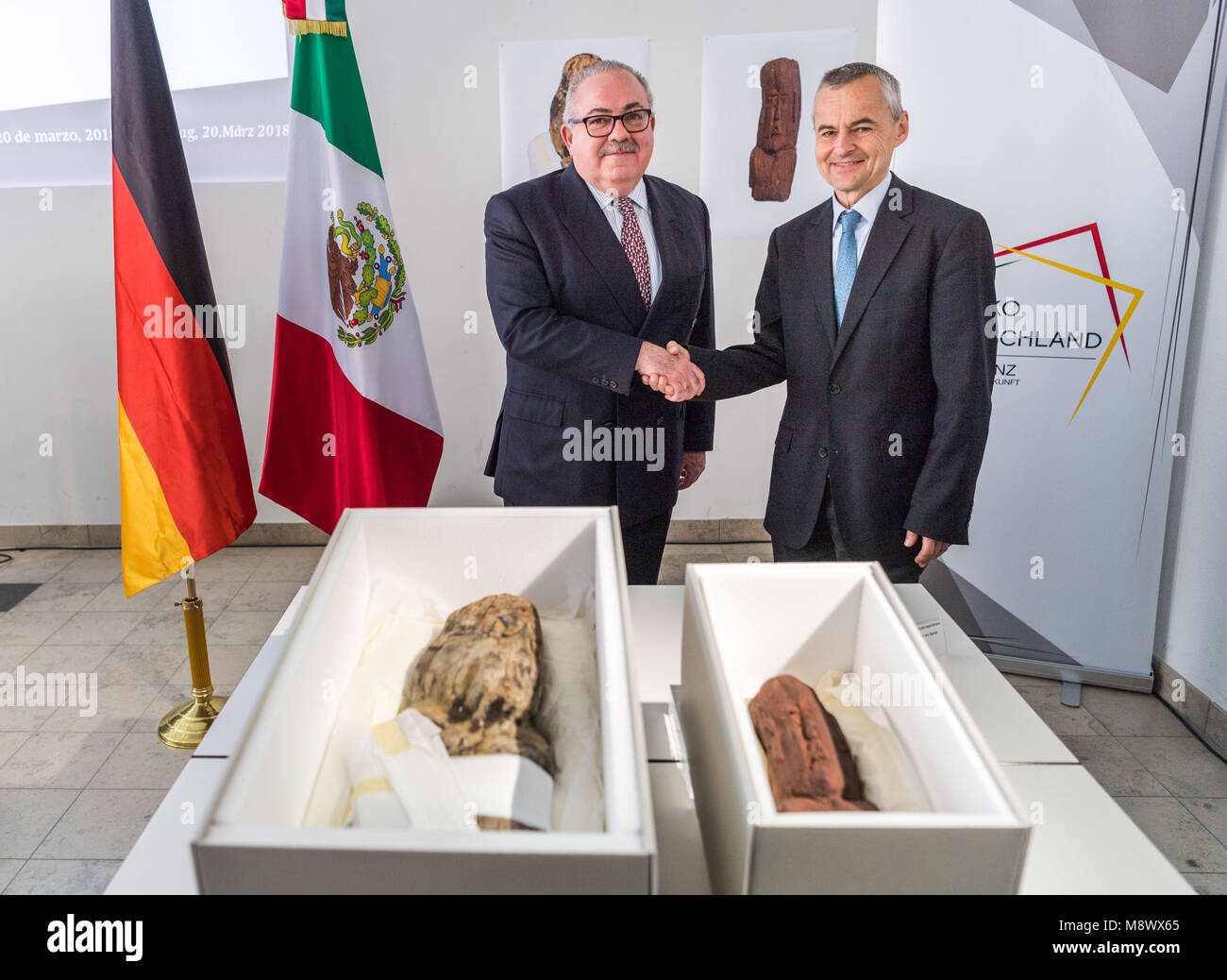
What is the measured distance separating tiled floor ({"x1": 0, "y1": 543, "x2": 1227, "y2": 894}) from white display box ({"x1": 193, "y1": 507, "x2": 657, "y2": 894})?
4.27 feet

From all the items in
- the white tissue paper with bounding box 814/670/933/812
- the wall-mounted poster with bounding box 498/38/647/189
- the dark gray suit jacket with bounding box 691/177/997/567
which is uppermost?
the wall-mounted poster with bounding box 498/38/647/189

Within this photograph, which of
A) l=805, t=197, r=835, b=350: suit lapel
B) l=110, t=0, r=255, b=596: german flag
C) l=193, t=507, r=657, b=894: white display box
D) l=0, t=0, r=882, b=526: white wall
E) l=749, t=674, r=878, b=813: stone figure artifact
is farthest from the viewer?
l=0, t=0, r=882, b=526: white wall

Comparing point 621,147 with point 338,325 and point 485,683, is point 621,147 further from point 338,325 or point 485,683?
point 485,683

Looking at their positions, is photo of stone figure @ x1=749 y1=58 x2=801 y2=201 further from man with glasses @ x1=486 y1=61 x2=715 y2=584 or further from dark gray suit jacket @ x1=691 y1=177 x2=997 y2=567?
dark gray suit jacket @ x1=691 y1=177 x2=997 y2=567

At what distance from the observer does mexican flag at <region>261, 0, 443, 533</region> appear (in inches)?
113

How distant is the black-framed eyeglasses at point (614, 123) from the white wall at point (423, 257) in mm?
688

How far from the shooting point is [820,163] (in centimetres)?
289

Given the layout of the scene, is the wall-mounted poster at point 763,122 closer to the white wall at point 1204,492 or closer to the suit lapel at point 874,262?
the suit lapel at point 874,262

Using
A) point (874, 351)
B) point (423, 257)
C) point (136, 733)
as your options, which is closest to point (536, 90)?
point (423, 257)

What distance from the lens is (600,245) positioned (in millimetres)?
2863

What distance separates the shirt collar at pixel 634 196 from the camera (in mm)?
2949

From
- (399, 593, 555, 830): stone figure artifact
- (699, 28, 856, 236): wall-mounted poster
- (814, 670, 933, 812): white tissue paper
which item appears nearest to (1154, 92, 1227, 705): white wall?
(699, 28, 856, 236): wall-mounted poster
